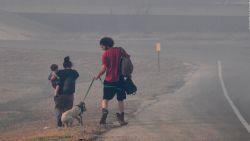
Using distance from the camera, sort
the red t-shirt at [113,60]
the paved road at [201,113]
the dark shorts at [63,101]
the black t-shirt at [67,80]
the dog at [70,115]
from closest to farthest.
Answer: the paved road at [201,113]
the red t-shirt at [113,60]
the dog at [70,115]
the black t-shirt at [67,80]
the dark shorts at [63,101]

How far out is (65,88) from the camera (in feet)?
47.2

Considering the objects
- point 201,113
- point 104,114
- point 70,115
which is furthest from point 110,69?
point 201,113

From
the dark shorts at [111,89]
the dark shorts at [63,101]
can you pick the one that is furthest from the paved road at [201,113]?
the dark shorts at [63,101]

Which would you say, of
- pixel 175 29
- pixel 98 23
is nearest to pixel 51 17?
pixel 98 23

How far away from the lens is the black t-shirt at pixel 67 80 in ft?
46.9

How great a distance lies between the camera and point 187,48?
53.3 m

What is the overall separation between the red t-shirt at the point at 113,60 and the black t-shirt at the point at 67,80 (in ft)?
4.66

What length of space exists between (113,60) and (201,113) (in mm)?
4051

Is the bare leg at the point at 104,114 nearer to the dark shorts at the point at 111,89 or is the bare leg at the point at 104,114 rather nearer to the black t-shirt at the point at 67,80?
the dark shorts at the point at 111,89

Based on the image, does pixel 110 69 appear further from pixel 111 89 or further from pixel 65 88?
pixel 65 88

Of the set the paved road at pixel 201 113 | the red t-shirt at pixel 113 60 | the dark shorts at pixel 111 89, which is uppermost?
the red t-shirt at pixel 113 60

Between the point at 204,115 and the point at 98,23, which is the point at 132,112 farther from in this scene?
the point at 98,23

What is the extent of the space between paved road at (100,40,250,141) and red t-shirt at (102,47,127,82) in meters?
1.20

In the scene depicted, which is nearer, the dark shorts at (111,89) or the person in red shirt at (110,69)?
the person in red shirt at (110,69)
